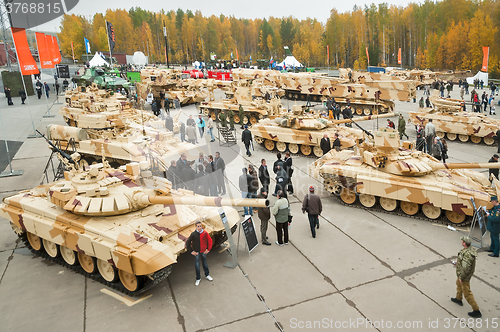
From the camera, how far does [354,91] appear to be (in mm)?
29828

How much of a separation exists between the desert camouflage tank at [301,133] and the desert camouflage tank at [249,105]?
17.6 ft

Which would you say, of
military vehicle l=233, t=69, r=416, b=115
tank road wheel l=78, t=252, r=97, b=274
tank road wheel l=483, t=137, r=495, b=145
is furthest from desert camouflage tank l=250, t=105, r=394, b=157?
tank road wheel l=78, t=252, r=97, b=274

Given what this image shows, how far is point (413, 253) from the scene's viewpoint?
9.61 meters

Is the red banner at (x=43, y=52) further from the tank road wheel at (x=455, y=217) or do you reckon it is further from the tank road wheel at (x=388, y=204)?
the tank road wheel at (x=455, y=217)

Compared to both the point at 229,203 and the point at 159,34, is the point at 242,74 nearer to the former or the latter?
the point at 229,203

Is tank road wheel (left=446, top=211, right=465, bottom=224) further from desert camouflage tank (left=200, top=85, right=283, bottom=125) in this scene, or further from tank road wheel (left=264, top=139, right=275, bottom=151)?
desert camouflage tank (left=200, top=85, right=283, bottom=125)

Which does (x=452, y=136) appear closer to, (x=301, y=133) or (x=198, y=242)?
(x=301, y=133)

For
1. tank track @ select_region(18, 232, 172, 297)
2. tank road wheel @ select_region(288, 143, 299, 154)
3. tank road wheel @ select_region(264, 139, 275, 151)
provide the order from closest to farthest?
tank track @ select_region(18, 232, 172, 297)
tank road wheel @ select_region(288, 143, 299, 154)
tank road wheel @ select_region(264, 139, 275, 151)

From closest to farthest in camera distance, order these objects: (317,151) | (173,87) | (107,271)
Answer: (107,271), (317,151), (173,87)

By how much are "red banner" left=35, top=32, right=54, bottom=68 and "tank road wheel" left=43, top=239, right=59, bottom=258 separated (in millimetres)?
17839

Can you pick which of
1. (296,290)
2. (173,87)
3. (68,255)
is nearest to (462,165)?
(296,290)

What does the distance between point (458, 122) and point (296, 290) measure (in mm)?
17402

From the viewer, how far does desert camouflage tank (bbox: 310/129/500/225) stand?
10602 mm

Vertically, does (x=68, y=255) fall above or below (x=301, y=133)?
below
